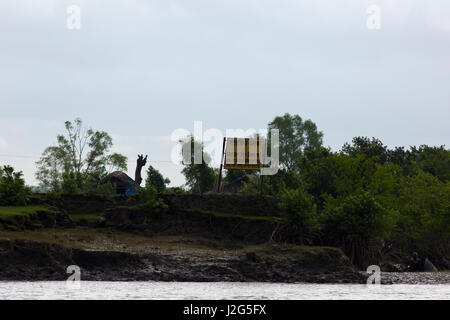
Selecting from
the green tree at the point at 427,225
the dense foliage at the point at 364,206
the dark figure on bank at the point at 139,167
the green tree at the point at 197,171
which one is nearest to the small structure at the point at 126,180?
the dark figure on bank at the point at 139,167

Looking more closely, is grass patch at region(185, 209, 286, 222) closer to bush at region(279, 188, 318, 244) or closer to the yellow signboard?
bush at region(279, 188, 318, 244)

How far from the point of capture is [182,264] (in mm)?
42469

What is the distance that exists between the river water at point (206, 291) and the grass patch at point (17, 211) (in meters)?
7.15

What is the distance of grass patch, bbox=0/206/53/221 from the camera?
43078mm

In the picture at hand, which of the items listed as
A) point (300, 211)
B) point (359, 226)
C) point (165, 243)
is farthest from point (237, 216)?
point (359, 226)

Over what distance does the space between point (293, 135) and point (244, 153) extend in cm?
6326

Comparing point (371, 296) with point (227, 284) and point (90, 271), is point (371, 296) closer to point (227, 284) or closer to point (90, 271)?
point (227, 284)

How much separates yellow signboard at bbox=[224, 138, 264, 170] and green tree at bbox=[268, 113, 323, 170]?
194 ft

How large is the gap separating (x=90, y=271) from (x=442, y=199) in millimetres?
34602

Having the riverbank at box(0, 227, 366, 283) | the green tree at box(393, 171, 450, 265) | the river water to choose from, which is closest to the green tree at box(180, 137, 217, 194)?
the green tree at box(393, 171, 450, 265)

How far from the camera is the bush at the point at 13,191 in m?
48.1
